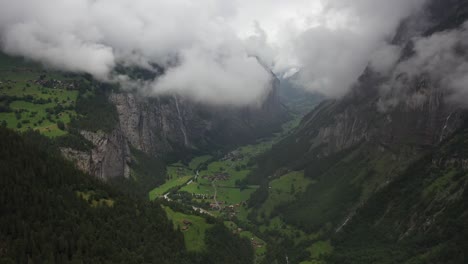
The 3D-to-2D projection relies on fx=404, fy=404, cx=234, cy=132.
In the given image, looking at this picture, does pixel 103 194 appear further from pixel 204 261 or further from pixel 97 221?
pixel 204 261

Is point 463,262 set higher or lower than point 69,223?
lower

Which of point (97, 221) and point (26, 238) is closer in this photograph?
point (26, 238)

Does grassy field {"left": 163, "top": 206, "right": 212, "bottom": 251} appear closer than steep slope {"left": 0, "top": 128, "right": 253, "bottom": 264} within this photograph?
No

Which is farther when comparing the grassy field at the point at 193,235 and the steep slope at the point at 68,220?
the grassy field at the point at 193,235

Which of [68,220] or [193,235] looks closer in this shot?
[68,220]

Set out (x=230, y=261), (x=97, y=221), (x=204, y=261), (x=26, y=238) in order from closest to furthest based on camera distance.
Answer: (x=26, y=238)
(x=97, y=221)
(x=204, y=261)
(x=230, y=261)

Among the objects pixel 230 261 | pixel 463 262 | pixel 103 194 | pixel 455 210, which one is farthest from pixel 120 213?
pixel 455 210

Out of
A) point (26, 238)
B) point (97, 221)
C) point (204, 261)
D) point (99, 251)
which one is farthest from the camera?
point (204, 261)

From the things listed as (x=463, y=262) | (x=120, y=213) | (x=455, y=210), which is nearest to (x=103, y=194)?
(x=120, y=213)

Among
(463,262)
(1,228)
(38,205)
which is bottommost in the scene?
(463,262)

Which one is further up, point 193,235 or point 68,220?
point 68,220
